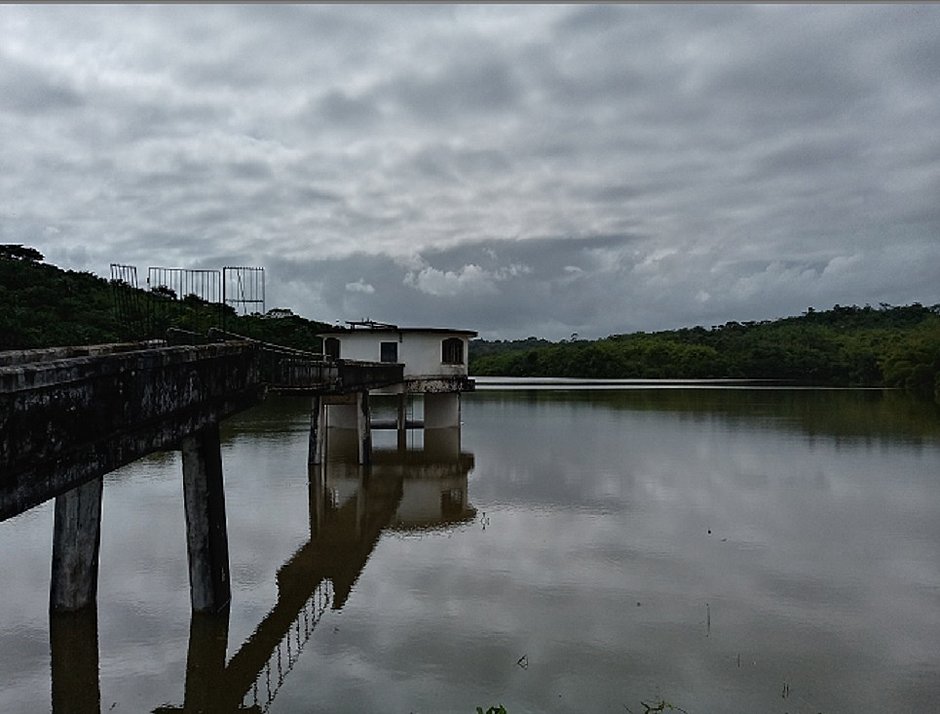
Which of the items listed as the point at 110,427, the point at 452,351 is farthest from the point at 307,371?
the point at 452,351

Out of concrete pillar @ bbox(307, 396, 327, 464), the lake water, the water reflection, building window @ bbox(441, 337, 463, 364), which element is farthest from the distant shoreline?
the lake water

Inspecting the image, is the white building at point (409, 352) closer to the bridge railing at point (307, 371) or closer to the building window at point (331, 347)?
the building window at point (331, 347)

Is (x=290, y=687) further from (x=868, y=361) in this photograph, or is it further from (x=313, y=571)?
(x=868, y=361)

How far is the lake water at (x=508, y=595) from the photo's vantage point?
29.6 ft

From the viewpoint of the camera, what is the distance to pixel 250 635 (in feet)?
34.9

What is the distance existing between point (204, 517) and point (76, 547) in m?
1.95

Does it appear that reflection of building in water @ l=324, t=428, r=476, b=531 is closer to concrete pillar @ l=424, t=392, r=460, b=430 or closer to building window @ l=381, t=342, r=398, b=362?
concrete pillar @ l=424, t=392, r=460, b=430

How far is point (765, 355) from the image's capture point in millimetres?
110188

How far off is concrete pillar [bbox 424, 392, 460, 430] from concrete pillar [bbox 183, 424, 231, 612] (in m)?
24.6

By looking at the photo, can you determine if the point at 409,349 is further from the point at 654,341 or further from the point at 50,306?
the point at 654,341

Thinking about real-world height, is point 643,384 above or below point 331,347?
below

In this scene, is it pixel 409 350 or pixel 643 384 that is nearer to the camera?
pixel 409 350

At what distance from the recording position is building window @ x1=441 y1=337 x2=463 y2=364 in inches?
1305

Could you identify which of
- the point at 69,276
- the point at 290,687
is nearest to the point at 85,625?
the point at 290,687
